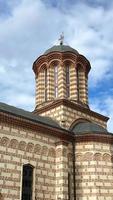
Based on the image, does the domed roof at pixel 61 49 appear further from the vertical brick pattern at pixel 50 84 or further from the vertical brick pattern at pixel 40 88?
the vertical brick pattern at pixel 40 88

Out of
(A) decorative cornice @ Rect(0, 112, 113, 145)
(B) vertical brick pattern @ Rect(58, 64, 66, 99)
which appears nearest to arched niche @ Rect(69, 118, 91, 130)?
(A) decorative cornice @ Rect(0, 112, 113, 145)

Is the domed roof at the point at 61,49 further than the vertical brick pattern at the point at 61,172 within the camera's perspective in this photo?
Yes

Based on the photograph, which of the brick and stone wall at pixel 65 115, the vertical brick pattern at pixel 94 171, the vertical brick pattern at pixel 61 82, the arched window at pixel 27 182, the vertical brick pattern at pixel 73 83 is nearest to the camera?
the arched window at pixel 27 182

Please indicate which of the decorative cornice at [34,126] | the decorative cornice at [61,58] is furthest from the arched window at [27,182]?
the decorative cornice at [61,58]

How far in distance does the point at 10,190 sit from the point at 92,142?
6083 mm

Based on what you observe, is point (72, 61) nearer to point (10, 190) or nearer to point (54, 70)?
point (54, 70)

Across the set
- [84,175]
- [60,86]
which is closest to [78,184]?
[84,175]

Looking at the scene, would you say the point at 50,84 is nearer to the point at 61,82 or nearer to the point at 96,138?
the point at 61,82

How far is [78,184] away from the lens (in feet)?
69.3

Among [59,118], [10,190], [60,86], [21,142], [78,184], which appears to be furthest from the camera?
[60,86]

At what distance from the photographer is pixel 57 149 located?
2120 centimetres

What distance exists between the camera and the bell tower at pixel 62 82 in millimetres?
24656

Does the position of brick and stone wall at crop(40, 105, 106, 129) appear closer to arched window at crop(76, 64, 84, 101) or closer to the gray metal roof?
the gray metal roof

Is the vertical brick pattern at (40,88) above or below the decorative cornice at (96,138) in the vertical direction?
above
